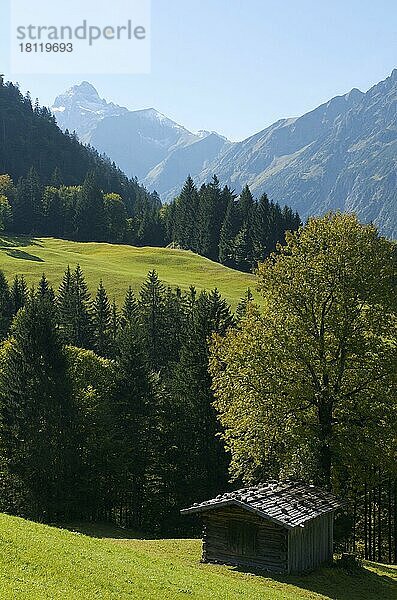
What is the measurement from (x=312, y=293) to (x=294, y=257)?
2677 millimetres

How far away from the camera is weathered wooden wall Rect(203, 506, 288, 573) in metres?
33.9

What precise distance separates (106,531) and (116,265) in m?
82.6

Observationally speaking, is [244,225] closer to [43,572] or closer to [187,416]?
[187,416]

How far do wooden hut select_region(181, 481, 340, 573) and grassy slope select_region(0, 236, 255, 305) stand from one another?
222 ft

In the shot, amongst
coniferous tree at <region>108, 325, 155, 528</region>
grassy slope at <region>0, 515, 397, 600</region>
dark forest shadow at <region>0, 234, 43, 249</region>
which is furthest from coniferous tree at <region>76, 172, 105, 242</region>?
grassy slope at <region>0, 515, 397, 600</region>

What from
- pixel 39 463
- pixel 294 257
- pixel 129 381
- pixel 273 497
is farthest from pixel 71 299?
pixel 273 497

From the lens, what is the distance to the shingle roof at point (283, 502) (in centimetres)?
3338

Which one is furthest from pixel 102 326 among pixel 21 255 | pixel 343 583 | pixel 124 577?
pixel 124 577

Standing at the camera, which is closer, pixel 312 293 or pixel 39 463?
pixel 312 293

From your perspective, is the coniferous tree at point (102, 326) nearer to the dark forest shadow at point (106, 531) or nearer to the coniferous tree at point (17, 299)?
the coniferous tree at point (17, 299)

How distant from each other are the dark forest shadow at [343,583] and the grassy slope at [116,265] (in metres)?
69.7

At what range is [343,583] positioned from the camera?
110ft

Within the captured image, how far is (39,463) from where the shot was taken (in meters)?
54.1

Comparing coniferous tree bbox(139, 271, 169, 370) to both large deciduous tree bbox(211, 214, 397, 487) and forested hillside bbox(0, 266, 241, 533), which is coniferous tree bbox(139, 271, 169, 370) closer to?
forested hillside bbox(0, 266, 241, 533)
